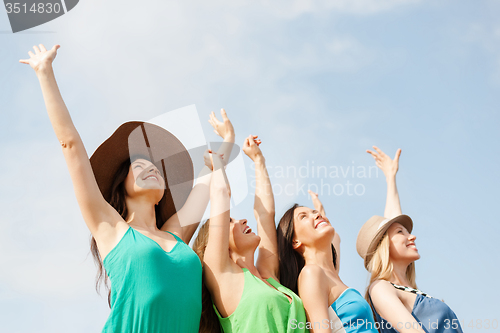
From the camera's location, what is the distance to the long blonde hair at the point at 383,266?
19.2ft

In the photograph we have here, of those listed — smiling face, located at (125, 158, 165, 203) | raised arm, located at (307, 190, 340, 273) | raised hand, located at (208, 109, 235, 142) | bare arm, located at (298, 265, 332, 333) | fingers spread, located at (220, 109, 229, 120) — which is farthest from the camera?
raised arm, located at (307, 190, 340, 273)

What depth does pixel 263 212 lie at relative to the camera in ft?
18.8

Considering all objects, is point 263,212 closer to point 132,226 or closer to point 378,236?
point 378,236

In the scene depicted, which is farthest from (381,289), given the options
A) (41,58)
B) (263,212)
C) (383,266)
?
(41,58)

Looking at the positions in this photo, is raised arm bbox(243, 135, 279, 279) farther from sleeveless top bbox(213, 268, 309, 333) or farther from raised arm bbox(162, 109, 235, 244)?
sleeveless top bbox(213, 268, 309, 333)

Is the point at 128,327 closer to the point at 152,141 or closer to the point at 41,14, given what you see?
the point at 152,141

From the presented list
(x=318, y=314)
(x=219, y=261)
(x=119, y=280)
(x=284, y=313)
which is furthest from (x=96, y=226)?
(x=318, y=314)

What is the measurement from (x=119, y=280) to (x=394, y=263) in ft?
12.0

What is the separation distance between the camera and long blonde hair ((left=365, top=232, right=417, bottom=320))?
587 cm

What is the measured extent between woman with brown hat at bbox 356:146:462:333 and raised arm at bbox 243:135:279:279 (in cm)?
123

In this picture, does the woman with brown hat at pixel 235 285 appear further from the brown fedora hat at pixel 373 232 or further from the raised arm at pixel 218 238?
the brown fedora hat at pixel 373 232

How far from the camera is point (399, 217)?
6.28 meters

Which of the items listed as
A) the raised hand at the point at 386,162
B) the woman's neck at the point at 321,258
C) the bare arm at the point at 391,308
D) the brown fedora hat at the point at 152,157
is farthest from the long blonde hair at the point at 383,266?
the brown fedora hat at the point at 152,157

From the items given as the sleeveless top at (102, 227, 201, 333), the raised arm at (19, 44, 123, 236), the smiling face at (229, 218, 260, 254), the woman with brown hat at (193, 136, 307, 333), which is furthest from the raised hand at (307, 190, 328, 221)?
the raised arm at (19, 44, 123, 236)
